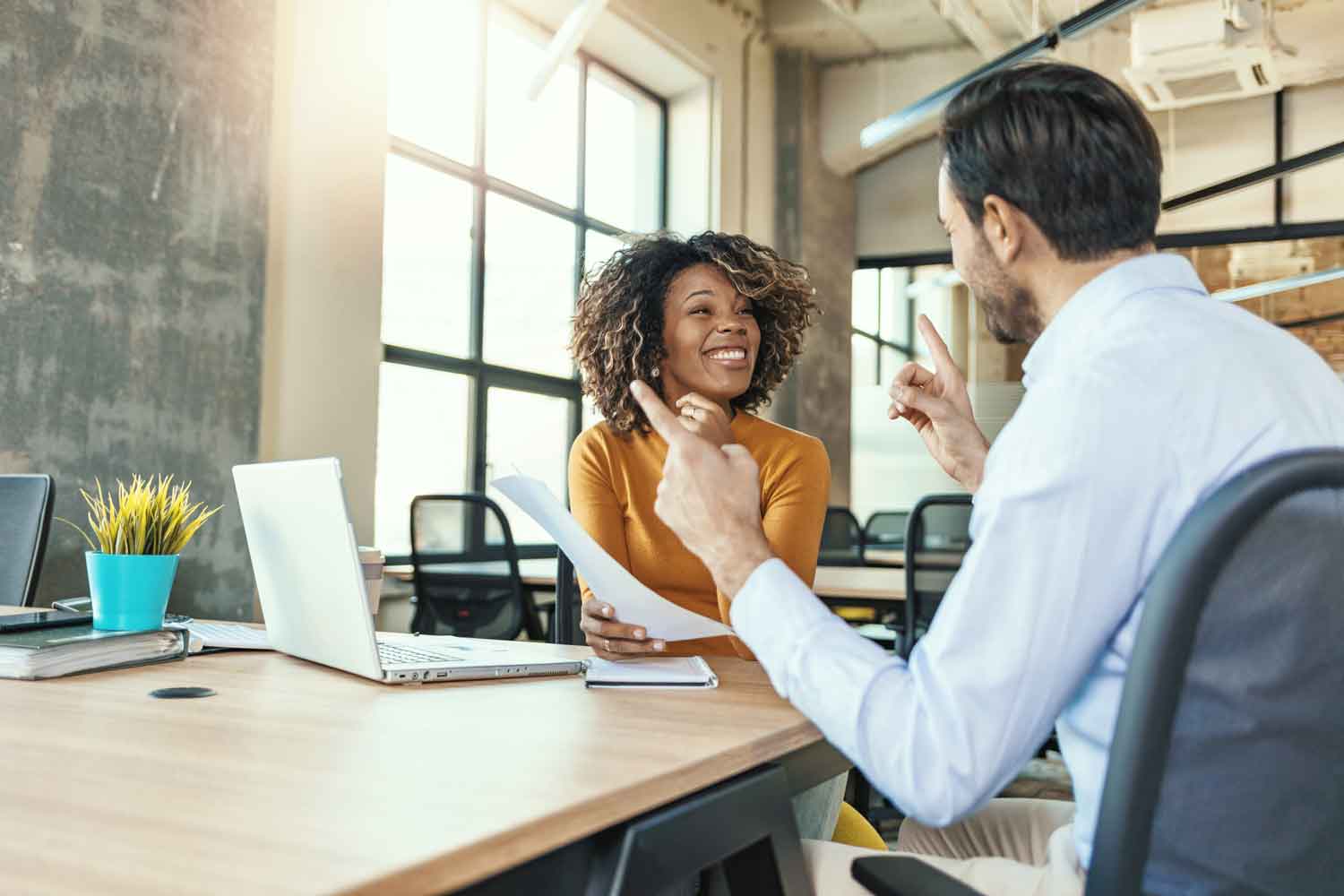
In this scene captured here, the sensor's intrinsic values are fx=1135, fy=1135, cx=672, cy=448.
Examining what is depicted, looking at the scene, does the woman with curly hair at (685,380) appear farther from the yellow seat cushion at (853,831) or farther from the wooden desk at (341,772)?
the wooden desk at (341,772)

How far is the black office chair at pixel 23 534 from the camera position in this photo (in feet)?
8.13

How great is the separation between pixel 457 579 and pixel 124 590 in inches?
105

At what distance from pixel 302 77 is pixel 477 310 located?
5.24 feet

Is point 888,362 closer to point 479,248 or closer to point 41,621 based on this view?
point 479,248

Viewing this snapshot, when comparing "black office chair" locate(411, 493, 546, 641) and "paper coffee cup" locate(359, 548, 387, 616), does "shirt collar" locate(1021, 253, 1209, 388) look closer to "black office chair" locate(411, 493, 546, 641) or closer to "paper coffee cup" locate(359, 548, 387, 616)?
"paper coffee cup" locate(359, 548, 387, 616)

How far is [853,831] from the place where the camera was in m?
1.61

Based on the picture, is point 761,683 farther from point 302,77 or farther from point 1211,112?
point 1211,112

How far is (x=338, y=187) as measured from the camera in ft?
14.6

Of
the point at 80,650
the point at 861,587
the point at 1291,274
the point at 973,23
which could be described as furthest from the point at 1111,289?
the point at 1291,274

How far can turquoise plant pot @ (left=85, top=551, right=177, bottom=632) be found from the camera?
1.62m

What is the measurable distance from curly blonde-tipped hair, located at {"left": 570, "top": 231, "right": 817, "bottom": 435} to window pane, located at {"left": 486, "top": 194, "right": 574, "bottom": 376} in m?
3.17

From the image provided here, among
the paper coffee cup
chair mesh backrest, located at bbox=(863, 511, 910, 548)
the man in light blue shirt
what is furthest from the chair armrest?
chair mesh backrest, located at bbox=(863, 511, 910, 548)

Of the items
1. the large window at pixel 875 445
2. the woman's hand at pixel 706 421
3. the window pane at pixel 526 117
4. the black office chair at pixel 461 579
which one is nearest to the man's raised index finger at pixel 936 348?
the woman's hand at pixel 706 421

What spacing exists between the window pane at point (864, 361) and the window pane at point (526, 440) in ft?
10.8
